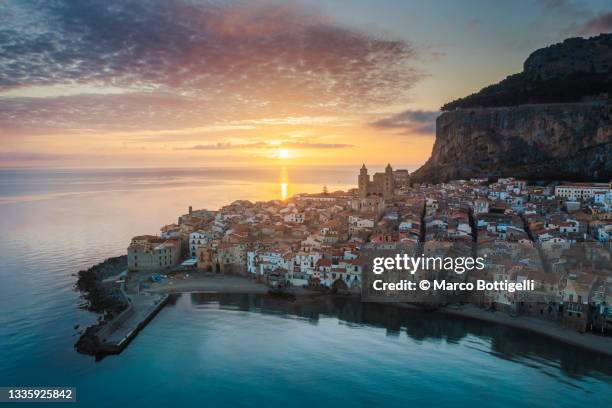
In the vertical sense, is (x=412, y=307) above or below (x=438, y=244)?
below

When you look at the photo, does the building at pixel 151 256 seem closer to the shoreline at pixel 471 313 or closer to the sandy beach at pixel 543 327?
the shoreline at pixel 471 313

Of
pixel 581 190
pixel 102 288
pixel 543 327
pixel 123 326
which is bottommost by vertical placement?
pixel 123 326

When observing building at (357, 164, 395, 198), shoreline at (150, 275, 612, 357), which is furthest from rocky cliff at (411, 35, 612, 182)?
shoreline at (150, 275, 612, 357)

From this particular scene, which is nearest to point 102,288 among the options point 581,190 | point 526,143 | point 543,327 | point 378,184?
point 543,327

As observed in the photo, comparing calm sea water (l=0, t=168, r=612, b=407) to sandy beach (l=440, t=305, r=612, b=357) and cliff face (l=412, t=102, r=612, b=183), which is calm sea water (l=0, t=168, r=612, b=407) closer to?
sandy beach (l=440, t=305, r=612, b=357)

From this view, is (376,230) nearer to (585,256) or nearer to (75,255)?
(585,256)

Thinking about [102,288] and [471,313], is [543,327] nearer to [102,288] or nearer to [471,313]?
[471,313]

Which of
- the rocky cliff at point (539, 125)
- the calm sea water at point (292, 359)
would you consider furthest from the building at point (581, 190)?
the calm sea water at point (292, 359)

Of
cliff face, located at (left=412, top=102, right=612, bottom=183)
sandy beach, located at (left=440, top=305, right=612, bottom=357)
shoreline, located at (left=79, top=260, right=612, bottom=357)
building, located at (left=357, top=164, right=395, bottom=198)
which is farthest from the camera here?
cliff face, located at (left=412, top=102, right=612, bottom=183)
